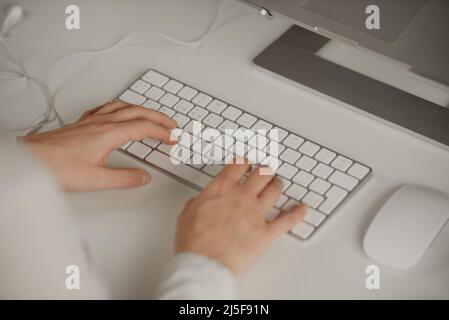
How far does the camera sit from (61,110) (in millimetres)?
1033

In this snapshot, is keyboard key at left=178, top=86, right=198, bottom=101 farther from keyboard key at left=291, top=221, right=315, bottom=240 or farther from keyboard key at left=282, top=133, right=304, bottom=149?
keyboard key at left=291, top=221, right=315, bottom=240

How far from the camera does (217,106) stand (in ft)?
3.26

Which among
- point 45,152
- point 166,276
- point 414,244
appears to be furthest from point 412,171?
point 45,152

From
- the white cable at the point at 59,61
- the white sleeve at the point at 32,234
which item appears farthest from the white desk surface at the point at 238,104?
the white sleeve at the point at 32,234

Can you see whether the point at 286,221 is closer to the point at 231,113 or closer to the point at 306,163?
the point at 306,163

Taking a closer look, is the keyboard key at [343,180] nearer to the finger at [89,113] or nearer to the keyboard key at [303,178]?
the keyboard key at [303,178]

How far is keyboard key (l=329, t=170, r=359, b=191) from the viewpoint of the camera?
888mm

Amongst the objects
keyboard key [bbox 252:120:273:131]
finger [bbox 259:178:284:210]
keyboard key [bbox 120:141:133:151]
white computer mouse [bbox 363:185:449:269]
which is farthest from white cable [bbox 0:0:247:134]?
white computer mouse [bbox 363:185:449:269]

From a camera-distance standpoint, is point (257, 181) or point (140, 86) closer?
point (257, 181)

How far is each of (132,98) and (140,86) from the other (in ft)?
0.08

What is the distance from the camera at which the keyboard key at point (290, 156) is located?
912 mm

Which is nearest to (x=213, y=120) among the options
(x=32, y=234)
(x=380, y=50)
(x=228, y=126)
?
(x=228, y=126)

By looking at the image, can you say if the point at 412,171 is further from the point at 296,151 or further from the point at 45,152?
the point at 45,152

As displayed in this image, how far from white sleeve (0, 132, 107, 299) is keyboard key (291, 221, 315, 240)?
0.84 ft
